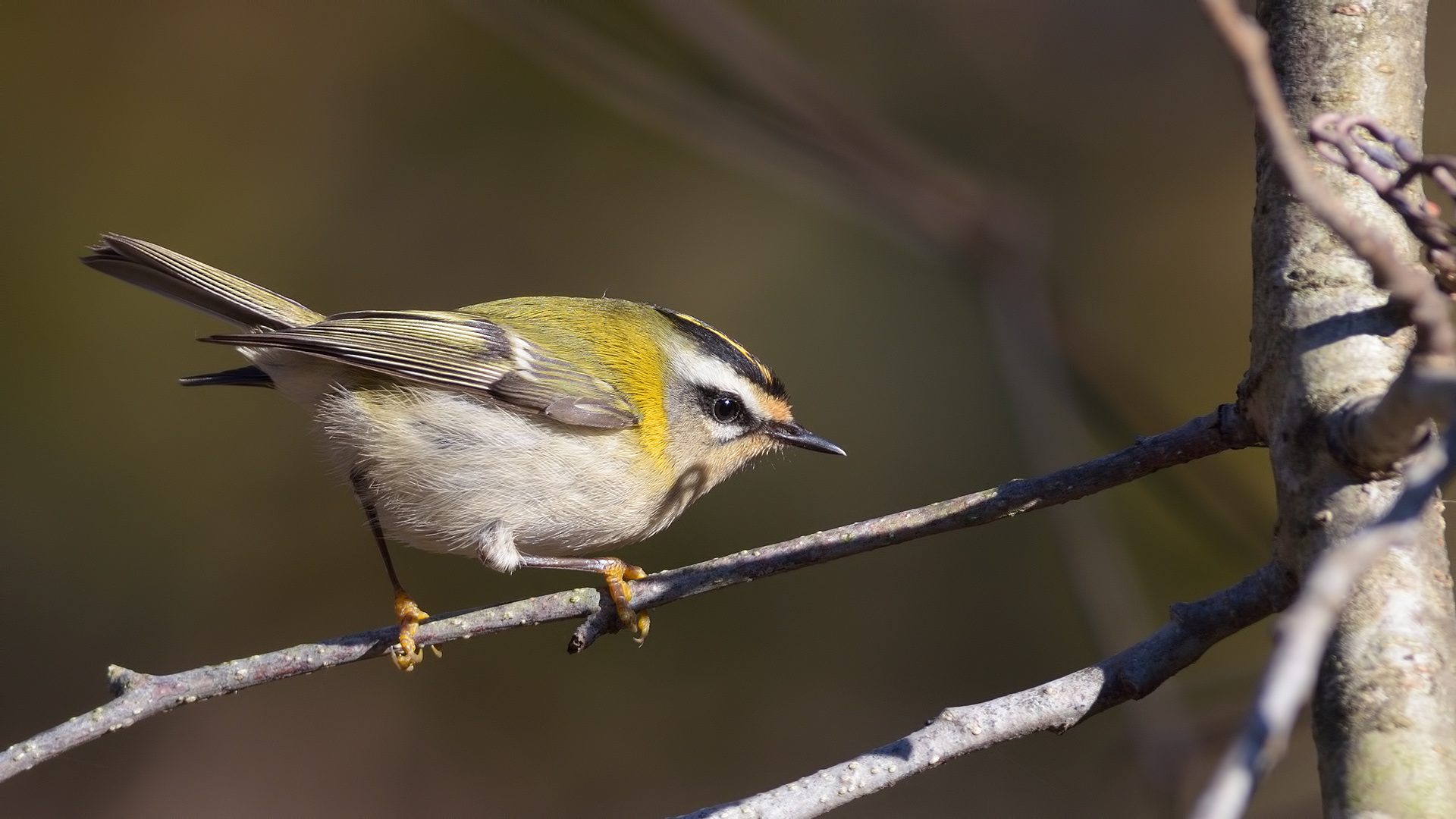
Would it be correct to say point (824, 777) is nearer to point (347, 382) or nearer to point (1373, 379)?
point (1373, 379)

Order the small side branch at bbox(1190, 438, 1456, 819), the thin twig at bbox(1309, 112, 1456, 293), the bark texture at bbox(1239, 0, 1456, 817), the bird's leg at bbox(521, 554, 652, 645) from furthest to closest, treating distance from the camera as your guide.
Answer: the bird's leg at bbox(521, 554, 652, 645), the thin twig at bbox(1309, 112, 1456, 293), the bark texture at bbox(1239, 0, 1456, 817), the small side branch at bbox(1190, 438, 1456, 819)

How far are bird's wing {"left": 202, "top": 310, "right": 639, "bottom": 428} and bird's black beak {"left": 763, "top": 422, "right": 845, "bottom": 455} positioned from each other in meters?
0.38

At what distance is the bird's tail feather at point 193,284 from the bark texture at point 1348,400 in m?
2.00

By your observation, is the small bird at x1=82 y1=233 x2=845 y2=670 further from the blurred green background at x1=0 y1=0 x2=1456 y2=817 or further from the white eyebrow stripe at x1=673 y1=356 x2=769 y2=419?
the blurred green background at x1=0 y1=0 x2=1456 y2=817

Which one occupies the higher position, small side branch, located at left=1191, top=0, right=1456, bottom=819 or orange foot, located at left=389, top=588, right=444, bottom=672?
small side branch, located at left=1191, top=0, right=1456, bottom=819

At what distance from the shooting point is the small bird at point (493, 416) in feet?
7.77

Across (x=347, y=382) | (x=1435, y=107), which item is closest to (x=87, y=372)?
(x=347, y=382)

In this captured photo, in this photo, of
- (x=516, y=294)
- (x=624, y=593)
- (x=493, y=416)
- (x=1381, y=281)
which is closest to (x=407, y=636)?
(x=624, y=593)

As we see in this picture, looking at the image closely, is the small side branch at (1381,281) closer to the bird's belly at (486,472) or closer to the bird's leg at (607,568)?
the bird's leg at (607,568)

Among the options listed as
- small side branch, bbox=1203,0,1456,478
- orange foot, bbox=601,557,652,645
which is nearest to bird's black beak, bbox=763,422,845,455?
orange foot, bbox=601,557,652,645

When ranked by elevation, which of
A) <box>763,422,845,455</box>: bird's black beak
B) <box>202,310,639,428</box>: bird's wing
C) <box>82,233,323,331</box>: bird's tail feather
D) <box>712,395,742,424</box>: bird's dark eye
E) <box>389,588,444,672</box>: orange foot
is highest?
<box>82,233,323,331</box>: bird's tail feather

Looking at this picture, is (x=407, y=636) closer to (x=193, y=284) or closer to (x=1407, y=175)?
(x=193, y=284)

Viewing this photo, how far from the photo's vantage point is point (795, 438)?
2725 mm

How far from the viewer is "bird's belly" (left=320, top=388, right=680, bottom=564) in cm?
236
